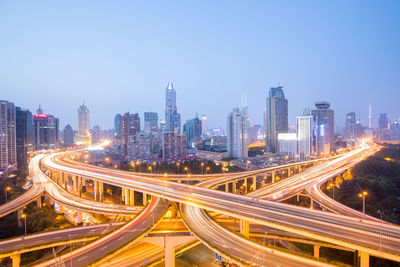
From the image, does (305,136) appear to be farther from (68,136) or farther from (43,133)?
(68,136)

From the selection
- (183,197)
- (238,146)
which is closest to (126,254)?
(183,197)

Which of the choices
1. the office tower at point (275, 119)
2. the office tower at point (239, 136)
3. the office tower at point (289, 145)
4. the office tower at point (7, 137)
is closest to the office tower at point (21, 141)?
the office tower at point (7, 137)

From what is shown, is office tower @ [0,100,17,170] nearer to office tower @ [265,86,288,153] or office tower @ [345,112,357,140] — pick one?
office tower @ [265,86,288,153]

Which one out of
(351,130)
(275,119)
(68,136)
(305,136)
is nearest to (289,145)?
(305,136)

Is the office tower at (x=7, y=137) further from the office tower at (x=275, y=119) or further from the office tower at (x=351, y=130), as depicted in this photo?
the office tower at (x=351, y=130)

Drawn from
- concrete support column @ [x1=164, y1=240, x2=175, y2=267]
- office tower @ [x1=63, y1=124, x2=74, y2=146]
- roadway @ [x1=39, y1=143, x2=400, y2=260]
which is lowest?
concrete support column @ [x1=164, y1=240, x2=175, y2=267]

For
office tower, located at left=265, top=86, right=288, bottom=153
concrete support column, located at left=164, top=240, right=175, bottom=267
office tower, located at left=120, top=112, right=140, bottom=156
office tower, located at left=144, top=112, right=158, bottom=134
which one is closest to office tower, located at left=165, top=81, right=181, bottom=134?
office tower, located at left=144, top=112, right=158, bottom=134

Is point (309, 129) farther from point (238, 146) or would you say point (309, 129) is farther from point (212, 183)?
point (212, 183)
